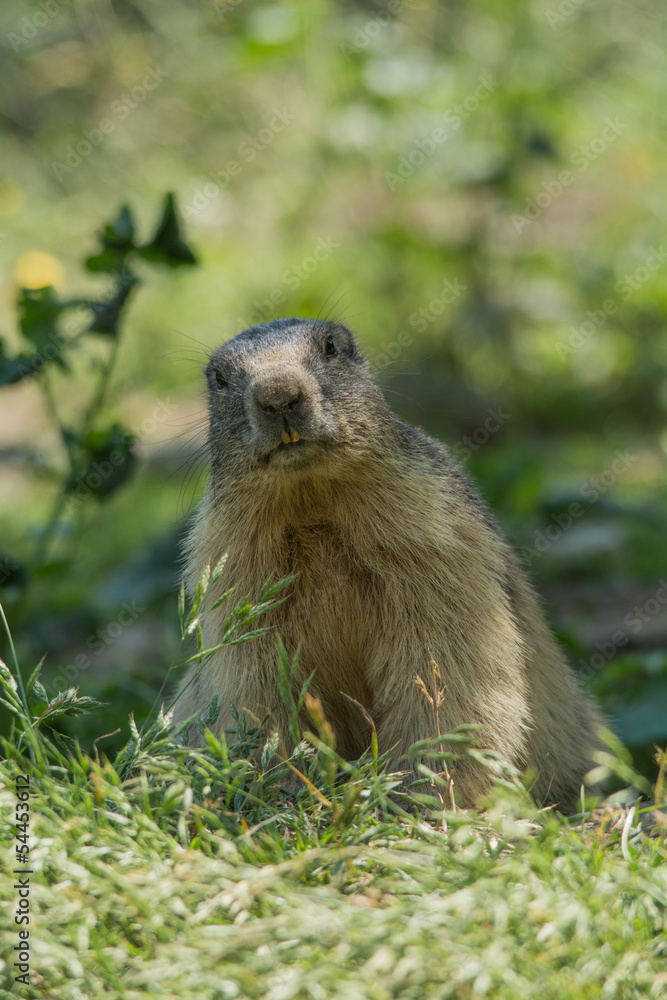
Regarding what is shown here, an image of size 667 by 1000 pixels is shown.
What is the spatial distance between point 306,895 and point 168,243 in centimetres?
336

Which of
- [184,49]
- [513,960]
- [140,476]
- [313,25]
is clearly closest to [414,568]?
[513,960]

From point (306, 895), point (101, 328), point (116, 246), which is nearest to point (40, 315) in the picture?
point (101, 328)

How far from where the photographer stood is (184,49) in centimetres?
1341

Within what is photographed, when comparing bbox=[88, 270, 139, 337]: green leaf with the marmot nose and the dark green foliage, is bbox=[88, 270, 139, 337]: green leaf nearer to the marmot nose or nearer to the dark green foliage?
the dark green foliage

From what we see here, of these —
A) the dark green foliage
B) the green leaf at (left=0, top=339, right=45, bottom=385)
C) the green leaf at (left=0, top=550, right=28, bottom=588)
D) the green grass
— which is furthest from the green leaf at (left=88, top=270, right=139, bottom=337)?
the green grass

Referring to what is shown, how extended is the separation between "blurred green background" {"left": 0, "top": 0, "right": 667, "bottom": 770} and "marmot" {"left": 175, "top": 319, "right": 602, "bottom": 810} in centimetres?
248

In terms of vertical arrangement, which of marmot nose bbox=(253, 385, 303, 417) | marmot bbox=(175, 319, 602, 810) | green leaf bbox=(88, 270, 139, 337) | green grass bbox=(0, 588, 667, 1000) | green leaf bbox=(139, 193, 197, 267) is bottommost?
green grass bbox=(0, 588, 667, 1000)

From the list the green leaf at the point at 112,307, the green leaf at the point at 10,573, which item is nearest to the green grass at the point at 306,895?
the green leaf at the point at 10,573

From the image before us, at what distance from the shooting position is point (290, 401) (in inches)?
138

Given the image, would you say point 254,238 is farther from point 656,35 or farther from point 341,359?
point 341,359

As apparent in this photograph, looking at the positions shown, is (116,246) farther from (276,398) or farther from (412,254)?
(412,254)

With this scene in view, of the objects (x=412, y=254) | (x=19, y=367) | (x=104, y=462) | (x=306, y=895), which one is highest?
(x=412, y=254)

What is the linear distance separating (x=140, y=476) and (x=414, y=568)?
22.0 feet

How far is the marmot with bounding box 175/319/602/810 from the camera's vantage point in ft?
12.5
